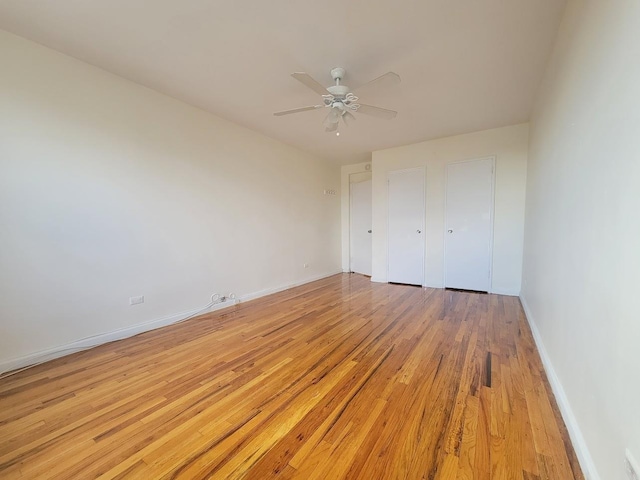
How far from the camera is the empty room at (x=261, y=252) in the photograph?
3.92 ft

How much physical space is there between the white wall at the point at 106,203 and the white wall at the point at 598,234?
351cm

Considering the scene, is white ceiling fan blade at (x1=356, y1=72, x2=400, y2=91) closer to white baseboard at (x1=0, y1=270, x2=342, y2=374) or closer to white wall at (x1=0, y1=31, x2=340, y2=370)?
white wall at (x1=0, y1=31, x2=340, y2=370)

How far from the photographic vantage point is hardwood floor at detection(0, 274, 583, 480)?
1.22 metres

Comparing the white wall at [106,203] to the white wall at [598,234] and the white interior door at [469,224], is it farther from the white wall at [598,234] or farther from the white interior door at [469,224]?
the white wall at [598,234]

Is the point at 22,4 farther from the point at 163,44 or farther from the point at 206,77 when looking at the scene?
the point at 206,77

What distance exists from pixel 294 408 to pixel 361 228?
4.69m

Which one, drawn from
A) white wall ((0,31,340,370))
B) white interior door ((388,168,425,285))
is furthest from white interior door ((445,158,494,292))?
white wall ((0,31,340,370))

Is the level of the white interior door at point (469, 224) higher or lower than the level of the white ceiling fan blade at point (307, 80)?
lower

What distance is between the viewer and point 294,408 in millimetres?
1598

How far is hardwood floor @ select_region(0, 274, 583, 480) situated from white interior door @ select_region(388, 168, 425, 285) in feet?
6.67

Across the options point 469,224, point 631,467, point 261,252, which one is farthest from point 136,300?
point 469,224

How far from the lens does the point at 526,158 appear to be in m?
3.79

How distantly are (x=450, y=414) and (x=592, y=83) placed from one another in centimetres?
192

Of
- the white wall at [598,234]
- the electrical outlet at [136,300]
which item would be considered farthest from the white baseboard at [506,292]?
the electrical outlet at [136,300]
